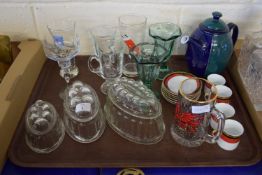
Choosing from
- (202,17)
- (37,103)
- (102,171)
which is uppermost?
(202,17)

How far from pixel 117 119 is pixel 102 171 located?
0.47ft

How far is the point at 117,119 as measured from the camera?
2.52ft

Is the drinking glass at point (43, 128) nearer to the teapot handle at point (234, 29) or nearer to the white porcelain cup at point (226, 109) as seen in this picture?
the white porcelain cup at point (226, 109)

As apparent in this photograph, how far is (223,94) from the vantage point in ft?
2.70

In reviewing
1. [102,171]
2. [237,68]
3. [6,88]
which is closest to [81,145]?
[102,171]

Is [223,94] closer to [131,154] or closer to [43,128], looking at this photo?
[131,154]

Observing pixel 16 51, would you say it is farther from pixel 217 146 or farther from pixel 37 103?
pixel 217 146

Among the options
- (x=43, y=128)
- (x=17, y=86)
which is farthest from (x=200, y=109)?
(x=17, y=86)

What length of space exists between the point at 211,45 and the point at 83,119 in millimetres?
428

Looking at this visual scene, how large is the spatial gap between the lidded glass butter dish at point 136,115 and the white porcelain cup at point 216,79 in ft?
0.72

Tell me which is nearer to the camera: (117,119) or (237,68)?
(117,119)

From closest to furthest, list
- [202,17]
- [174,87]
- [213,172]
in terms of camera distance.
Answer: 1. [213,172]
2. [174,87]
3. [202,17]

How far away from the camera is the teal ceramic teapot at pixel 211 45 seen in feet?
2.73

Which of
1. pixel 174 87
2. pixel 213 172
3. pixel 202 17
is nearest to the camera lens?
pixel 213 172
